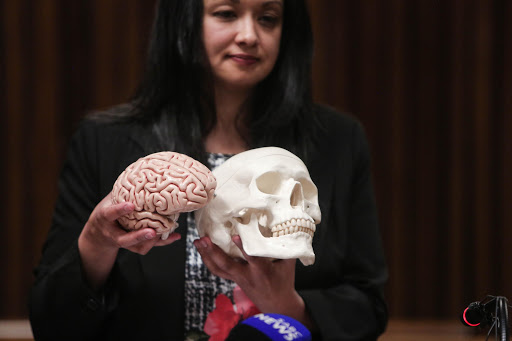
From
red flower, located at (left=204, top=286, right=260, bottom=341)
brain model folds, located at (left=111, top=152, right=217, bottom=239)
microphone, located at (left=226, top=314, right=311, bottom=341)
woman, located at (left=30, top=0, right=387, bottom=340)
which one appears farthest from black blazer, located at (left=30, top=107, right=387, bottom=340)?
microphone, located at (left=226, top=314, right=311, bottom=341)

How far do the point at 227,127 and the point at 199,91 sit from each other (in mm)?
114

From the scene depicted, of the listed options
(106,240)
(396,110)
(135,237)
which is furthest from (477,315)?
(396,110)

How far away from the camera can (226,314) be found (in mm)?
1410

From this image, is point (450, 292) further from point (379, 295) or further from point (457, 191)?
point (379, 295)

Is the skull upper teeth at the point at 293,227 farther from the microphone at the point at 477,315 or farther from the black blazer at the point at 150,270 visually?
the microphone at the point at 477,315

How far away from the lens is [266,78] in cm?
166

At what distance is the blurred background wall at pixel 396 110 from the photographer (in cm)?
281

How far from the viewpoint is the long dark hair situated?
61.9 inches

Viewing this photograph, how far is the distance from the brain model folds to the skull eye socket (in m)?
0.11

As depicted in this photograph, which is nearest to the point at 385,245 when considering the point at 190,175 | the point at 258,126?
the point at 258,126

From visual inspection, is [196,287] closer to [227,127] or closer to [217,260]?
[217,260]

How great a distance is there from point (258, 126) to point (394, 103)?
148 centimetres

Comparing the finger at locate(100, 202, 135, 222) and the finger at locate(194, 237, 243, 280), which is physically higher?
the finger at locate(100, 202, 135, 222)

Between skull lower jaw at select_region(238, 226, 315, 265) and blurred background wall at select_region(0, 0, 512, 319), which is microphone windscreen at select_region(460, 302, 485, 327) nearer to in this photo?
skull lower jaw at select_region(238, 226, 315, 265)
